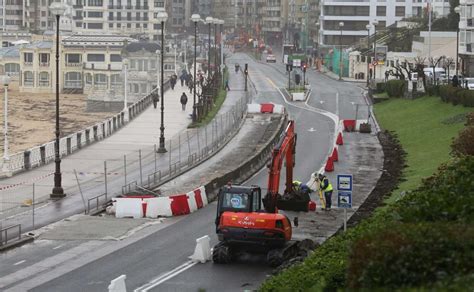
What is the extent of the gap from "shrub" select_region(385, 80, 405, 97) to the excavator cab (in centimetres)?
5070

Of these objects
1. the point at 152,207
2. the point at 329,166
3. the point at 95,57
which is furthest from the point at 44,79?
the point at 152,207

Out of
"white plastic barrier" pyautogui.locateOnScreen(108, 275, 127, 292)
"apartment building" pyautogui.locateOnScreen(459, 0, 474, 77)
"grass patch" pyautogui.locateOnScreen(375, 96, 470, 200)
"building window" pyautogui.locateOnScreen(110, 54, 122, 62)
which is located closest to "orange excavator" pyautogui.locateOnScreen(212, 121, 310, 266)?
"white plastic barrier" pyautogui.locateOnScreen(108, 275, 127, 292)

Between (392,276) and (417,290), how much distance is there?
1.64 meters

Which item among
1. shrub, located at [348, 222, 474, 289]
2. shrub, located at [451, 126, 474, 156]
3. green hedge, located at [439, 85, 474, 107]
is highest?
shrub, located at [348, 222, 474, 289]

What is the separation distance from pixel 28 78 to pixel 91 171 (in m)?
82.0

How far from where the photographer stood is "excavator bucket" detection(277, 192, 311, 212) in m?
35.3

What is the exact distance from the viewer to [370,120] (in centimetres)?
6950

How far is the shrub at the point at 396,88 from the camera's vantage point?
260ft

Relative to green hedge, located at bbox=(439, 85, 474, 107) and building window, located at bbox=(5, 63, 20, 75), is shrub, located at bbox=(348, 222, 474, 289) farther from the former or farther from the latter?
building window, located at bbox=(5, 63, 20, 75)

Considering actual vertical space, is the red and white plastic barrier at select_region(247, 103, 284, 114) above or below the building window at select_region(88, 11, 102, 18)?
below

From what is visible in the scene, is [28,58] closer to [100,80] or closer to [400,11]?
[100,80]

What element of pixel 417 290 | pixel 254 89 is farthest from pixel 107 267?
pixel 254 89

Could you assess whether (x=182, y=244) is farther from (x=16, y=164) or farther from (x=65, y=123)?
(x=65, y=123)

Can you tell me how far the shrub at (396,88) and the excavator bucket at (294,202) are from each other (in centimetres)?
4431
